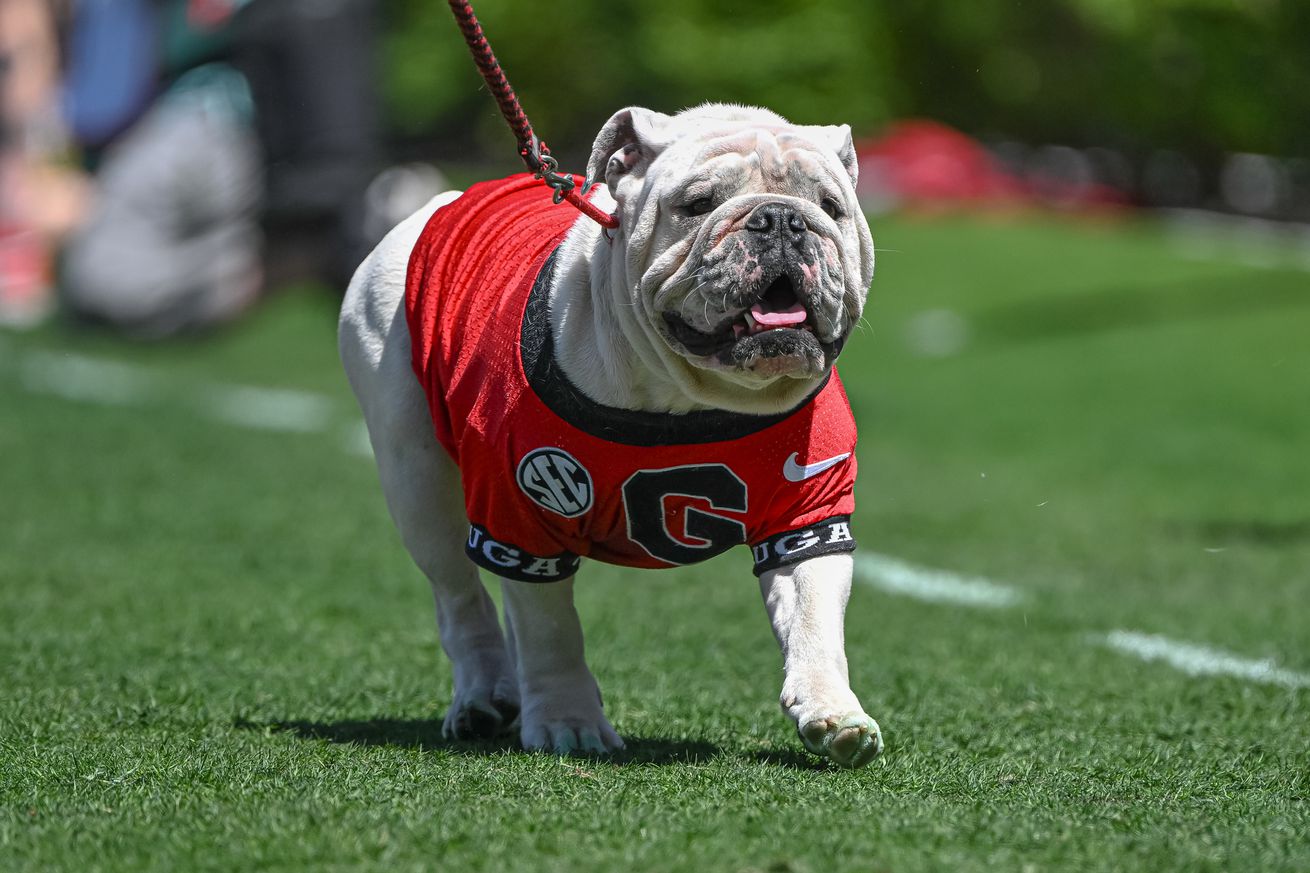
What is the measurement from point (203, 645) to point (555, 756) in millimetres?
1969

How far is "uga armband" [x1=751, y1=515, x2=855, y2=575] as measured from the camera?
161 inches

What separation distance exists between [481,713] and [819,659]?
1000 mm

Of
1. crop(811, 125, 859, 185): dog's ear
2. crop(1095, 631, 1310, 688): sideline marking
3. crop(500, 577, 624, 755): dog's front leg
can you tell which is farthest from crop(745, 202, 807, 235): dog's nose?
crop(1095, 631, 1310, 688): sideline marking

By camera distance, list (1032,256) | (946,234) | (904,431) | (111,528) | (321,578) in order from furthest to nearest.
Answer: (946,234)
(1032,256)
(904,431)
(111,528)
(321,578)

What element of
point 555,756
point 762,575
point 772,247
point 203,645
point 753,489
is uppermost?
point 772,247

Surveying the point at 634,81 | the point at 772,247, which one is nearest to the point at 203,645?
the point at 772,247

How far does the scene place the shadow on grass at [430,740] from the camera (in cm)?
420

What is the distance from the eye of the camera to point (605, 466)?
3965 mm

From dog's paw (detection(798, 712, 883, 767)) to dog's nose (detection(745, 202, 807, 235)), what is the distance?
41.0 inches

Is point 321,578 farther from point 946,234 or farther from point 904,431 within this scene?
point 946,234

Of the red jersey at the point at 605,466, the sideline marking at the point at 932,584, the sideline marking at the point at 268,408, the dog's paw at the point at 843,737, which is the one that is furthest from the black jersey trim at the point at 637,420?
the sideline marking at the point at 268,408

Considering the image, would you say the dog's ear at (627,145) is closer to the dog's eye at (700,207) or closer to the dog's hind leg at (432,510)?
the dog's eye at (700,207)

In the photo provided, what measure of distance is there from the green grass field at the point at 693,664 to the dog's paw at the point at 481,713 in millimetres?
112

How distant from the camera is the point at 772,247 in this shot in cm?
374
